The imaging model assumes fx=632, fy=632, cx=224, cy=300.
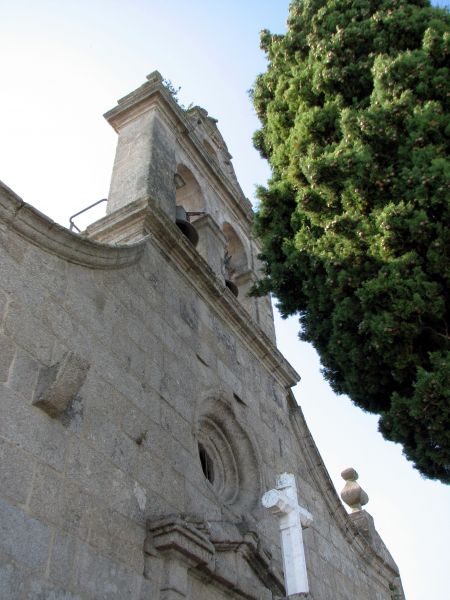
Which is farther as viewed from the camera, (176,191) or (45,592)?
(176,191)

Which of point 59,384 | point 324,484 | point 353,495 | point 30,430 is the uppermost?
point 353,495

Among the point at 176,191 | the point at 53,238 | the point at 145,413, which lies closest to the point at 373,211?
the point at 145,413

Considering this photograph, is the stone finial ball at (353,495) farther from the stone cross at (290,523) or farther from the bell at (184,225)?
the stone cross at (290,523)

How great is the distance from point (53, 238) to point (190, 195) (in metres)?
A: 4.55

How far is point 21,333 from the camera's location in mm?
3811

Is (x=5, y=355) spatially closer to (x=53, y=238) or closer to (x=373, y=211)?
(x=53, y=238)

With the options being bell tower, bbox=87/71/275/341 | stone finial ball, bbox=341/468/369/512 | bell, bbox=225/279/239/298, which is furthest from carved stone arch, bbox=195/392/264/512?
stone finial ball, bbox=341/468/369/512

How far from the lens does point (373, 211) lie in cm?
527

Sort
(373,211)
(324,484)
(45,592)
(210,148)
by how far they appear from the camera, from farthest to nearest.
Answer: (210,148)
(324,484)
(373,211)
(45,592)

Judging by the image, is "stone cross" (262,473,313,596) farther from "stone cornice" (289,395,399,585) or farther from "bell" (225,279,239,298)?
"bell" (225,279,239,298)

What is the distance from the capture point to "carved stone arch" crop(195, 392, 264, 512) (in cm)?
601

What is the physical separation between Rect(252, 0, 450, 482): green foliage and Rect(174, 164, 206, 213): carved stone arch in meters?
2.04

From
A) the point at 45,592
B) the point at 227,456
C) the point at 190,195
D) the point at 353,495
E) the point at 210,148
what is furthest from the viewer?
the point at 210,148

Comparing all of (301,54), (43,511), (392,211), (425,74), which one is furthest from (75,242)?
(301,54)
